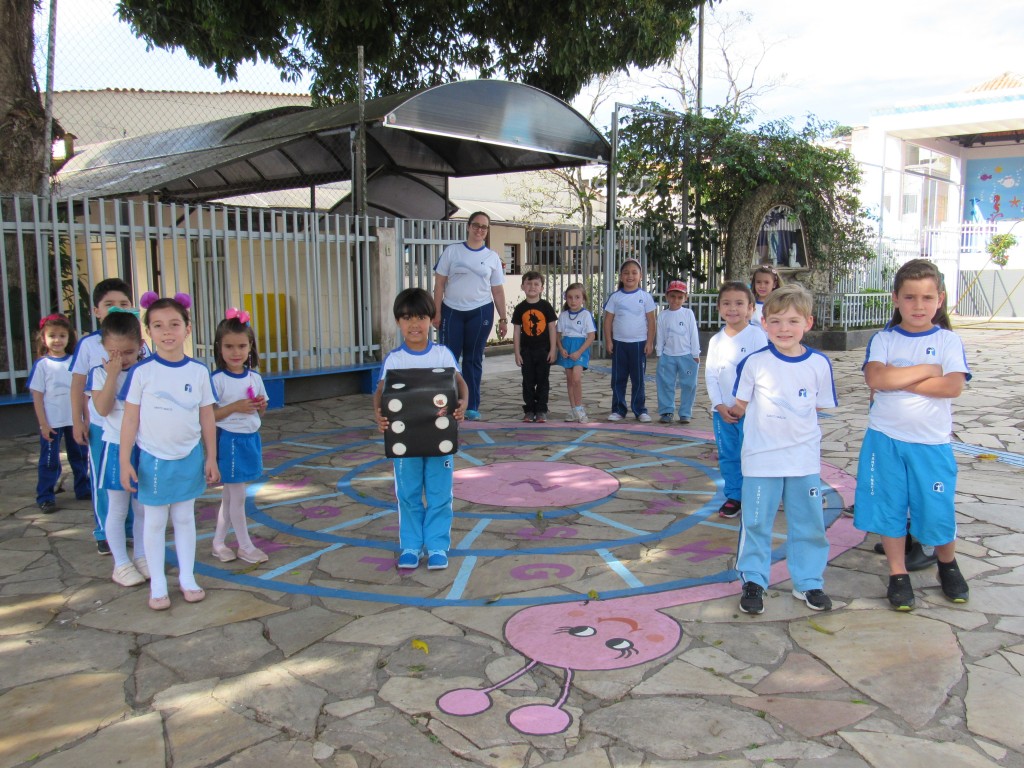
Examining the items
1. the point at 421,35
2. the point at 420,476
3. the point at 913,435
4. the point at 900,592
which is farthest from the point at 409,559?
the point at 421,35

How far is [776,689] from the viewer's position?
2920mm

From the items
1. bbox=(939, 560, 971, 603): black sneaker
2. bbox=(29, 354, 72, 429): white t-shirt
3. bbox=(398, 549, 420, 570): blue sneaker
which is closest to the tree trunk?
bbox=(29, 354, 72, 429): white t-shirt

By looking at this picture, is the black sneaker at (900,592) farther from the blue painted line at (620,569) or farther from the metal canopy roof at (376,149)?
the metal canopy roof at (376,149)

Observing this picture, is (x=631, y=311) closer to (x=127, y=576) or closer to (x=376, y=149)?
(x=127, y=576)

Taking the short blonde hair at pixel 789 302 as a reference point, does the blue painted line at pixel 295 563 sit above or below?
below

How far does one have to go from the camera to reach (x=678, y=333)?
762 cm

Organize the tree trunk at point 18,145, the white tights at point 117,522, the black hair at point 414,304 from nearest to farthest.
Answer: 1. the white tights at point 117,522
2. the black hair at point 414,304
3. the tree trunk at point 18,145

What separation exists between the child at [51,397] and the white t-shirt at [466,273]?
11.6ft

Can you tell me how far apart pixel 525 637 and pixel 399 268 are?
7.16m

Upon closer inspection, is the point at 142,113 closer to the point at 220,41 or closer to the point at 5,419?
the point at 220,41

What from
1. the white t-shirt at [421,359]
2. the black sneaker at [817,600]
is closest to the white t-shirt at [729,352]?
the black sneaker at [817,600]

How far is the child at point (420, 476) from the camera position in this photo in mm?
4055

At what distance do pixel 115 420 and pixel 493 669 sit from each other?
2180mm

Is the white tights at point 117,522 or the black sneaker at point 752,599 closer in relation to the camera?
the black sneaker at point 752,599
